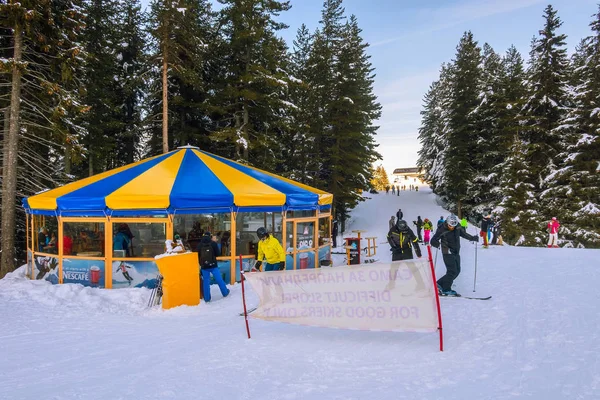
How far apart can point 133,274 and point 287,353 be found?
681cm

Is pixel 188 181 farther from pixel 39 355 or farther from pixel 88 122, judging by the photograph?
pixel 88 122

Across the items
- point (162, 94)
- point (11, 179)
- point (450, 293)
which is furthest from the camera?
point (162, 94)

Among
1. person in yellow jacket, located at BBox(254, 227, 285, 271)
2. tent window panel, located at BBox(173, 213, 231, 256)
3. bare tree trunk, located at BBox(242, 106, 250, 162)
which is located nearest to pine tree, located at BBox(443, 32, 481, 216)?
bare tree trunk, located at BBox(242, 106, 250, 162)

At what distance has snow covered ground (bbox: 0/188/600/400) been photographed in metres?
4.21

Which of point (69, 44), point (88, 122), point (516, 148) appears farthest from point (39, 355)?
point (516, 148)

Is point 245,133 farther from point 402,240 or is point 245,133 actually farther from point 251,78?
point 402,240

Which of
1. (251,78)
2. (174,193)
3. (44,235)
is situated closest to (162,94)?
(251,78)

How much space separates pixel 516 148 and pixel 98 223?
90.2 feet

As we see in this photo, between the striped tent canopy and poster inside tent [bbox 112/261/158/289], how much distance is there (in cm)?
141

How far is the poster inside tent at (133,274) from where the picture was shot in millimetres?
10523

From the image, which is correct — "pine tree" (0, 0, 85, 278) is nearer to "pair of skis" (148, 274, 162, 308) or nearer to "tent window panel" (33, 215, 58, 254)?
"tent window panel" (33, 215, 58, 254)

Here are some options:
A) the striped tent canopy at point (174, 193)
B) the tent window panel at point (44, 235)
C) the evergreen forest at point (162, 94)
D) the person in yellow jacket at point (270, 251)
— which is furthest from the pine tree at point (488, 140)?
the tent window panel at point (44, 235)

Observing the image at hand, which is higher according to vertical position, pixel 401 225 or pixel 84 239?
pixel 401 225

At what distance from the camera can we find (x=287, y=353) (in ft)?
17.7
